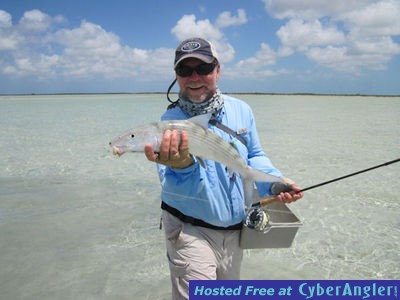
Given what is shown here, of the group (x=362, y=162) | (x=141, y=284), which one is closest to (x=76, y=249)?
(x=141, y=284)

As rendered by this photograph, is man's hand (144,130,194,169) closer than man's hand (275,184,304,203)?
Yes

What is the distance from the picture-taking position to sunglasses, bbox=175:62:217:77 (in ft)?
8.80

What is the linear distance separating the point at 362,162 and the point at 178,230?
9158 millimetres

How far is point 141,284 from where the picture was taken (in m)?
4.27

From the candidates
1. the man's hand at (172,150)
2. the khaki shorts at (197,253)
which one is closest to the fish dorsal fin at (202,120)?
the man's hand at (172,150)

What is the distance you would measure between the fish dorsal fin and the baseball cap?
16.6 inches

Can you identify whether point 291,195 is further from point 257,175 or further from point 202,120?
point 202,120

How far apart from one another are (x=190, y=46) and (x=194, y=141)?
0.71m

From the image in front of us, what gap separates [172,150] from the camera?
8.00 feet

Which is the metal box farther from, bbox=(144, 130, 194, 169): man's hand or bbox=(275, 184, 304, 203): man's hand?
bbox=(144, 130, 194, 169): man's hand

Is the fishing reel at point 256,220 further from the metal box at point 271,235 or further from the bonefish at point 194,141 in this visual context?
the bonefish at point 194,141

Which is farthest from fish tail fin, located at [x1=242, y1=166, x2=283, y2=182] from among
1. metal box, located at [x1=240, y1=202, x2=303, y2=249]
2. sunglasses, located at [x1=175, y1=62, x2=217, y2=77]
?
sunglasses, located at [x1=175, y1=62, x2=217, y2=77]

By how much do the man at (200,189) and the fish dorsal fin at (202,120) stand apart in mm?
131

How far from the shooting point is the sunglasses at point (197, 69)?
8.80ft
